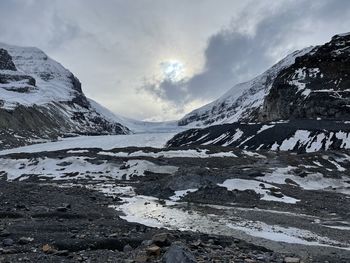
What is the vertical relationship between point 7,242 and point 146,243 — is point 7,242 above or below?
above

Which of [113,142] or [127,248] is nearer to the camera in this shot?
[127,248]

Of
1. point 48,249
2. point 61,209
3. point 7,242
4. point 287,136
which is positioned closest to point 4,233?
point 7,242

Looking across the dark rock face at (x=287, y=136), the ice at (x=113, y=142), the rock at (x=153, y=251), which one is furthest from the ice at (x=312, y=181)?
the ice at (x=113, y=142)

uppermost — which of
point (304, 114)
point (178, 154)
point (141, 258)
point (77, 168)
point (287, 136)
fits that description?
point (304, 114)

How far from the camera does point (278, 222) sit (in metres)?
32.5

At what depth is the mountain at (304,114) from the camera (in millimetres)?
103250

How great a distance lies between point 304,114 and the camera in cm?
15175

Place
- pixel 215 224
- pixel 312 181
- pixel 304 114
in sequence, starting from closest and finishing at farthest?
pixel 215 224 < pixel 312 181 < pixel 304 114

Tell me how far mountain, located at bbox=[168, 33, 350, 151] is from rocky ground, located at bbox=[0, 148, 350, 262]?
85.5 ft

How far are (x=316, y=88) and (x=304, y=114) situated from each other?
12324 mm

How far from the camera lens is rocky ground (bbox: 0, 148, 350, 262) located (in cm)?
1840

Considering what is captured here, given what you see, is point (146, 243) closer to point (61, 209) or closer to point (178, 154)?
point (61, 209)

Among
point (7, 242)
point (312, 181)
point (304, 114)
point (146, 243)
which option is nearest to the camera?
point (7, 242)

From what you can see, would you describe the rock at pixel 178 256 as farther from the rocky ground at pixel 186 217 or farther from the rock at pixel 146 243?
the rock at pixel 146 243
